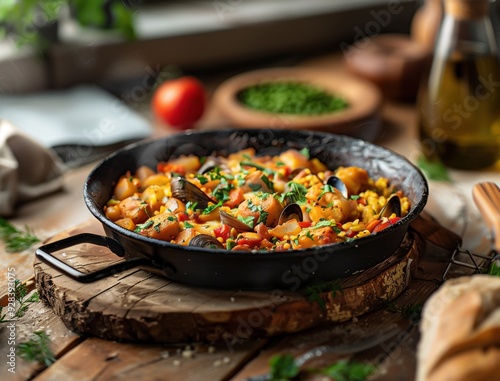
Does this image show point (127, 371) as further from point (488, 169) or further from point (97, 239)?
point (488, 169)

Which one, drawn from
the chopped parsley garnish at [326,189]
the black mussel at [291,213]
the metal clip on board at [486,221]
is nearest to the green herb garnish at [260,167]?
the chopped parsley garnish at [326,189]

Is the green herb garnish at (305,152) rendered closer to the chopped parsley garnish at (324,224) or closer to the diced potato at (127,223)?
the chopped parsley garnish at (324,224)

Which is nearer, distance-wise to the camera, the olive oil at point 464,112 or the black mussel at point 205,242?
the black mussel at point 205,242

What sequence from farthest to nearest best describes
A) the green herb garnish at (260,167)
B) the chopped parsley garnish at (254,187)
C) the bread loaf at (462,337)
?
1. the green herb garnish at (260,167)
2. the chopped parsley garnish at (254,187)
3. the bread loaf at (462,337)

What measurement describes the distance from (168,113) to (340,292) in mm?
1861

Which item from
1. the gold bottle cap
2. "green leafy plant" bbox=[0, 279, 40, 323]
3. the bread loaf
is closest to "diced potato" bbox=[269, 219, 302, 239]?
the bread loaf

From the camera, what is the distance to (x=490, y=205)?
2096mm

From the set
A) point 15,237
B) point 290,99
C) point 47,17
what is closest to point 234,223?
point 15,237

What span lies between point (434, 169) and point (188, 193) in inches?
50.0

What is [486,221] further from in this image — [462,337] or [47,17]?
[47,17]

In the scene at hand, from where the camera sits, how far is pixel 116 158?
2.47 m

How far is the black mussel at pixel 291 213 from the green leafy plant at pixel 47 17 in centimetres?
207

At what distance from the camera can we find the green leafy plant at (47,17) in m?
3.54

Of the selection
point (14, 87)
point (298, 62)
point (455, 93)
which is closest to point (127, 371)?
point (455, 93)
